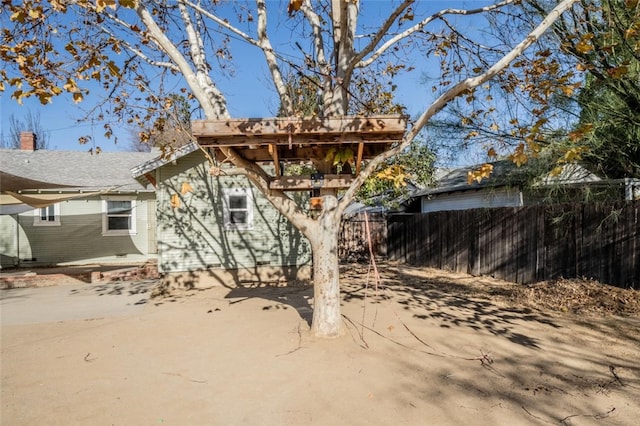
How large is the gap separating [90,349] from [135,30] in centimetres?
480

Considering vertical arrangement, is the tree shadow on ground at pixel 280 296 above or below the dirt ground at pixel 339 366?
below

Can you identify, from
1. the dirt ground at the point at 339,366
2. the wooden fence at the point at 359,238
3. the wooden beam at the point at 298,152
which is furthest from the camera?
the wooden fence at the point at 359,238

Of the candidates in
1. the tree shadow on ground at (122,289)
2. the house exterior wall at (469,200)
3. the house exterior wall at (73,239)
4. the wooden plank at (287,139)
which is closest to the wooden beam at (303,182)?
the wooden plank at (287,139)

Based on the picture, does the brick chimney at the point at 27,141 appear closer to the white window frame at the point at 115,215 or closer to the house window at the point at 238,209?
the white window frame at the point at 115,215

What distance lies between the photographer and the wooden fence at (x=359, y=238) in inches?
684

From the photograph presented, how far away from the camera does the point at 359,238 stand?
17.6 meters

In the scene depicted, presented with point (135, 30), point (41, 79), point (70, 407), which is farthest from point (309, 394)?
point (135, 30)

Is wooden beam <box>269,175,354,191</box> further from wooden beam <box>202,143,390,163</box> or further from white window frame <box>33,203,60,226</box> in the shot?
white window frame <box>33,203,60,226</box>

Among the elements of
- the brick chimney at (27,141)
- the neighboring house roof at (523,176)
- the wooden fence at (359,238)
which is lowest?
the wooden fence at (359,238)

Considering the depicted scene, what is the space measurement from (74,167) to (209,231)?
9516 millimetres

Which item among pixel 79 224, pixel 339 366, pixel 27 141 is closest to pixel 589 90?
pixel 339 366

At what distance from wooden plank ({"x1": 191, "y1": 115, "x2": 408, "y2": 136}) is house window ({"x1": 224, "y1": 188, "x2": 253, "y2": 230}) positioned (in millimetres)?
6432

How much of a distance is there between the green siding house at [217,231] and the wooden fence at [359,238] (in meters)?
6.30

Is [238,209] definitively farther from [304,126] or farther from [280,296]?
[304,126]
